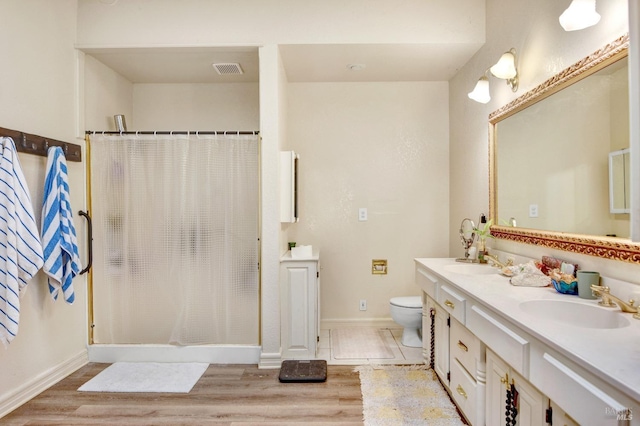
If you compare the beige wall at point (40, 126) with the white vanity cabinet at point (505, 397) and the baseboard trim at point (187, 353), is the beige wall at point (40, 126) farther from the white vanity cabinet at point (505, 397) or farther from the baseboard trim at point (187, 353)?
the white vanity cabinet at point (505, 397)

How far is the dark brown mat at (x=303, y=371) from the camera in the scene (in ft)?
8.57

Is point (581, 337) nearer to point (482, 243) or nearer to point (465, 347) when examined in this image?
point (465, 347)

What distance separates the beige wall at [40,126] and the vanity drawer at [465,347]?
104 inches

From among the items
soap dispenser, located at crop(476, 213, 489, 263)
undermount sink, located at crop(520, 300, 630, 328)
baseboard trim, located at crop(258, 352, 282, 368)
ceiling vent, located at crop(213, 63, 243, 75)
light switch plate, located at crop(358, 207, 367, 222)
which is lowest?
baseboard trim, located at crop(258, 352, 282, 368)

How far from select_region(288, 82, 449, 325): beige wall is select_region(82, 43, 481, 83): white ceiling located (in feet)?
0.72

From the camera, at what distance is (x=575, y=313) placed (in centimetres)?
155

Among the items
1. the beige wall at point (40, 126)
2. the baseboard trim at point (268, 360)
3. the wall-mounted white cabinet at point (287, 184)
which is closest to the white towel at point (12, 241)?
the beige wall at point (40, 126)

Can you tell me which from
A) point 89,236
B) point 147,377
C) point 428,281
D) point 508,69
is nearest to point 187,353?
point 147,377

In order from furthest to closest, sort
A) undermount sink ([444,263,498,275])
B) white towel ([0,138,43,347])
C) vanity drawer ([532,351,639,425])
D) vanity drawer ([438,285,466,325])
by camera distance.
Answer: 1. undermount sink ([444,263,498,275])
2. white towel ([0,138,43,347])
3. vanity drawer ([438,285,466,325])
4. vanity drawer ([532,351,639,425])

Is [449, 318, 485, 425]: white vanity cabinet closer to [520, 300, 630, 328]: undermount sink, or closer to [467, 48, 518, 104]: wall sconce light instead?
[520, 300, 630, 328]: undermount sink

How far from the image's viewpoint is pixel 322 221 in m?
3.73

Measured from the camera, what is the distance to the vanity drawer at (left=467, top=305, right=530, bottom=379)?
4.35 feet

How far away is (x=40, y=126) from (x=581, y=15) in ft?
10.4

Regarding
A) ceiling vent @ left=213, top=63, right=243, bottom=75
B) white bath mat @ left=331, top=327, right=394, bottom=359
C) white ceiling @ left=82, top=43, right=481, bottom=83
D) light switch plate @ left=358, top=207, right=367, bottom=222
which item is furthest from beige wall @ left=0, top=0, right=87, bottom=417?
light switch plate @ left=358, top=207, right=367, bottom=222
